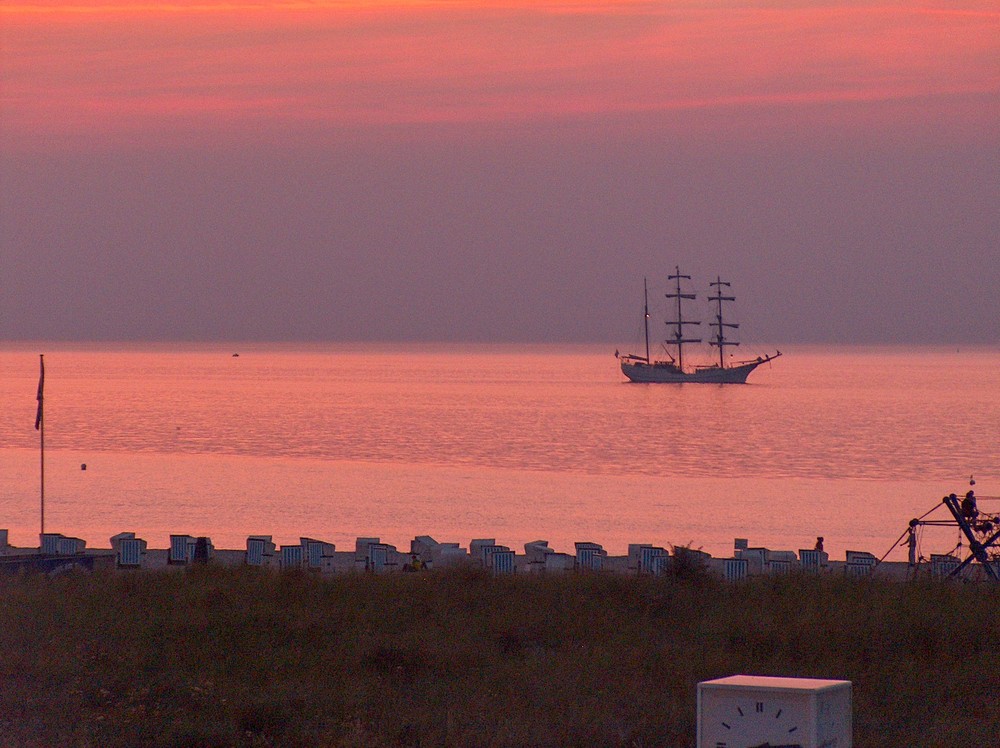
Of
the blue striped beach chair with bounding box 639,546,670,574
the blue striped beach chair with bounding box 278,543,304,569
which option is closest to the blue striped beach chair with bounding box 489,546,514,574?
the blue striped beach chair with bounding box 639,546,670,574

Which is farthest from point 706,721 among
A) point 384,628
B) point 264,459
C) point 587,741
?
point 264,459

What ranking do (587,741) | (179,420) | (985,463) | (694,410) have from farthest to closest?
1. (694,410)
2. (179,420)
3. (985,463)
4. (587,741)

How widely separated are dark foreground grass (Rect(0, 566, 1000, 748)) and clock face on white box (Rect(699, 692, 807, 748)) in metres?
3.30

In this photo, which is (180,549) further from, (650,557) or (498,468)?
(498,468)

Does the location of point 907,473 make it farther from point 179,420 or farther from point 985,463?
point 179,420

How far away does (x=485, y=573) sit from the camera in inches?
674

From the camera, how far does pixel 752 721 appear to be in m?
7.49

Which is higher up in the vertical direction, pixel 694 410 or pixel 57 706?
pixel 694 410

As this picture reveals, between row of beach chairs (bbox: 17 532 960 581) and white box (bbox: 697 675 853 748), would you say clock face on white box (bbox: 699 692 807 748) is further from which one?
row of beach chairs (bbox: 17 532 960 581)

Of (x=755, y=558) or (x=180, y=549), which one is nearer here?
(x=180, y=549)

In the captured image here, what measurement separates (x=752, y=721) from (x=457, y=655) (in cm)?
587

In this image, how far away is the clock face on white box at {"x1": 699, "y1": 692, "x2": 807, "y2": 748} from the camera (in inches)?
290

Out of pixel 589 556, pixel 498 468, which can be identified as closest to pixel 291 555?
pixel 589 556

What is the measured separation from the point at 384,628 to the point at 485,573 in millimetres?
3320
